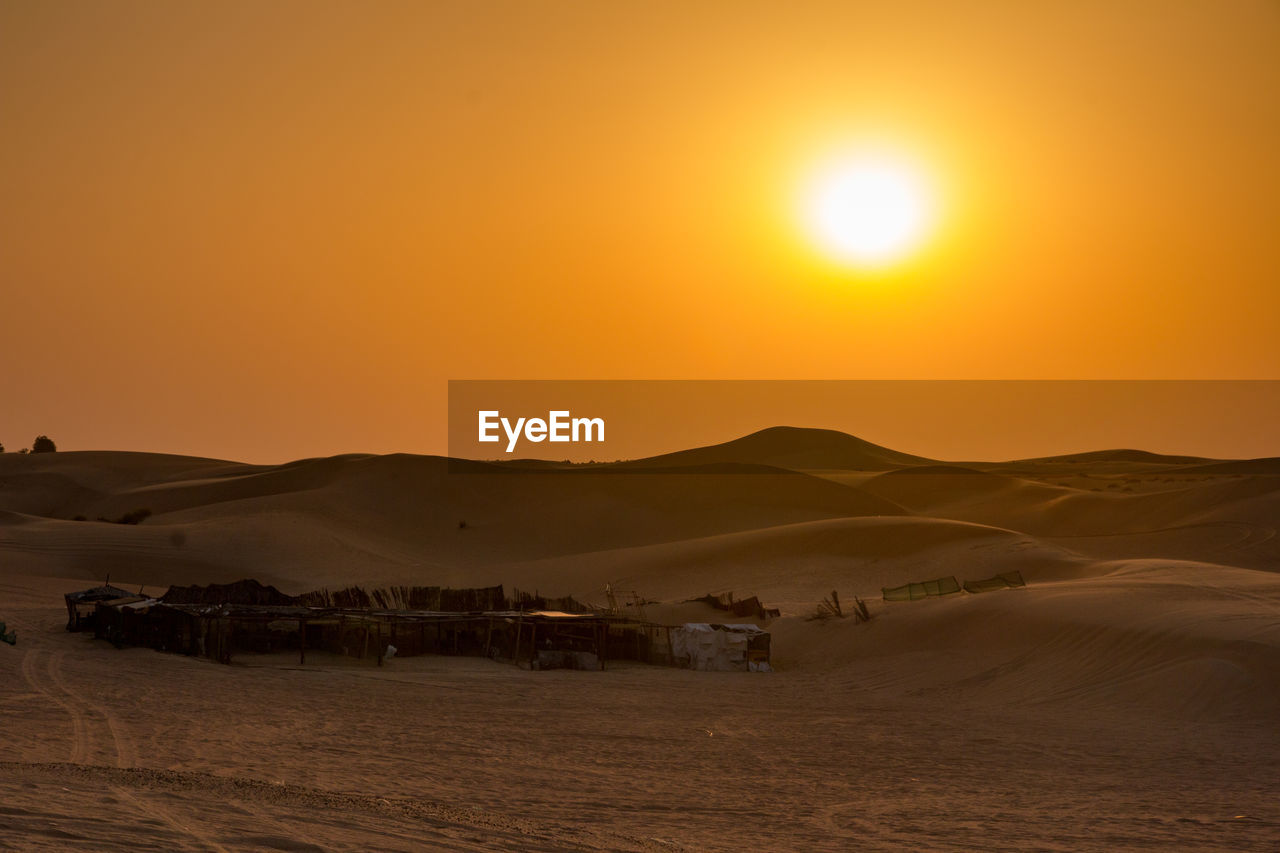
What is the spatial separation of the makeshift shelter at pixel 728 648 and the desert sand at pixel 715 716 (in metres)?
0.65

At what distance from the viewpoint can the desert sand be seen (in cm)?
1348

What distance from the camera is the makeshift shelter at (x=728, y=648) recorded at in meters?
31.3

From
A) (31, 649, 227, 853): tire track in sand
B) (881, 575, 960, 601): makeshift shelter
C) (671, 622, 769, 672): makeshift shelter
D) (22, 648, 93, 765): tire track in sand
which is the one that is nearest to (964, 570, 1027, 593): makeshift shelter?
(881, 575, 960, 601): makeshift shelter

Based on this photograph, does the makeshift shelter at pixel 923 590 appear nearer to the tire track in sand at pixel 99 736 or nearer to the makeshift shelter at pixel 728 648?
the makeshift shelter at pixel 728 648

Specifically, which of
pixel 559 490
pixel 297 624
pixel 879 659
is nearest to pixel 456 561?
pixel 559 490

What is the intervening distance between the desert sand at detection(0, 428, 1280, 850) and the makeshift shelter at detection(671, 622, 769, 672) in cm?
65

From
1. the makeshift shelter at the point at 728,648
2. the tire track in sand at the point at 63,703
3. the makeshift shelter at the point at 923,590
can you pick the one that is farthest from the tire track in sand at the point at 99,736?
the makeshift shelter at the point at 923,590

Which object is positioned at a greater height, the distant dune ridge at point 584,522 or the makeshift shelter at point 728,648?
the distant dune ridge at point 584,522

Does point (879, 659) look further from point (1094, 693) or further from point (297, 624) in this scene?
point (297, 624)

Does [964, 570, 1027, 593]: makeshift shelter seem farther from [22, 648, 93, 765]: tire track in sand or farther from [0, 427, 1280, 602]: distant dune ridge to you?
[22, 648, 93, 765]: tire track in sand

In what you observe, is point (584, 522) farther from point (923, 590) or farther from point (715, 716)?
point (715, 716)

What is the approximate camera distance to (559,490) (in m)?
82.1

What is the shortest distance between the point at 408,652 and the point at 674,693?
8.72 meters

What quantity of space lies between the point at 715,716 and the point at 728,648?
26.1ft
